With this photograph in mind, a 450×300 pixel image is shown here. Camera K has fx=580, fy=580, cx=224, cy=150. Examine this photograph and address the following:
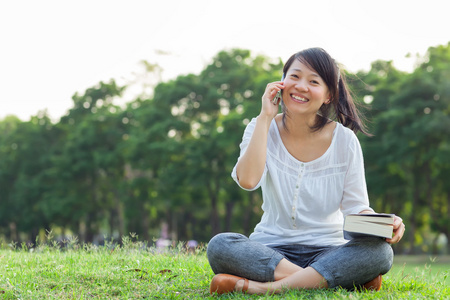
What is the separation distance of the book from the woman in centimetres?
17

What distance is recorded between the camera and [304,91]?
466 centimetres

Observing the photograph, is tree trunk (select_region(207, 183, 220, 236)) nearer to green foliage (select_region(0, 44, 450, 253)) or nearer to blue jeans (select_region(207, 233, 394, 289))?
green foliage (select_region(0, 44, 450, 253))

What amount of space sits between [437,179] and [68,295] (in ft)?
88.8

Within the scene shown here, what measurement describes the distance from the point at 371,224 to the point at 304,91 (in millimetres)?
1191

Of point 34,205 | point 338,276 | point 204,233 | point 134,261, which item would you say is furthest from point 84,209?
point 338,276

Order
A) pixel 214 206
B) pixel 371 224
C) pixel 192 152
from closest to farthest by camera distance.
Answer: pixel 371 224 < pixel 192 152 < pixel 214 206

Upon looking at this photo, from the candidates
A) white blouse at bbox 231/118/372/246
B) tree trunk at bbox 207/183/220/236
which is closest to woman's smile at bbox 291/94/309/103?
white blouse at bbox 231/118/372/246

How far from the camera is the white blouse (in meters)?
4.67

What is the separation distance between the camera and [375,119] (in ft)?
83.7

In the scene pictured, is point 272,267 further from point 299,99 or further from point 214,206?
point 214,206

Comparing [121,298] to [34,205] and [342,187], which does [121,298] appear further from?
[34,205]

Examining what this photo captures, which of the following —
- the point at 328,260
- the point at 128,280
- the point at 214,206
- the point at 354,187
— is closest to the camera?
the point at 328,260

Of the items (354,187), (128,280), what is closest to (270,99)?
(354,187)

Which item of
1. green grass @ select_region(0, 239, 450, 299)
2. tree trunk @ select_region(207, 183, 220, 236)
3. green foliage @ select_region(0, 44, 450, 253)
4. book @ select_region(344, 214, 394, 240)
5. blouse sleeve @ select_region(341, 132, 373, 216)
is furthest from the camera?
tree trunk @ select_region(207, 183, 220, 236)
